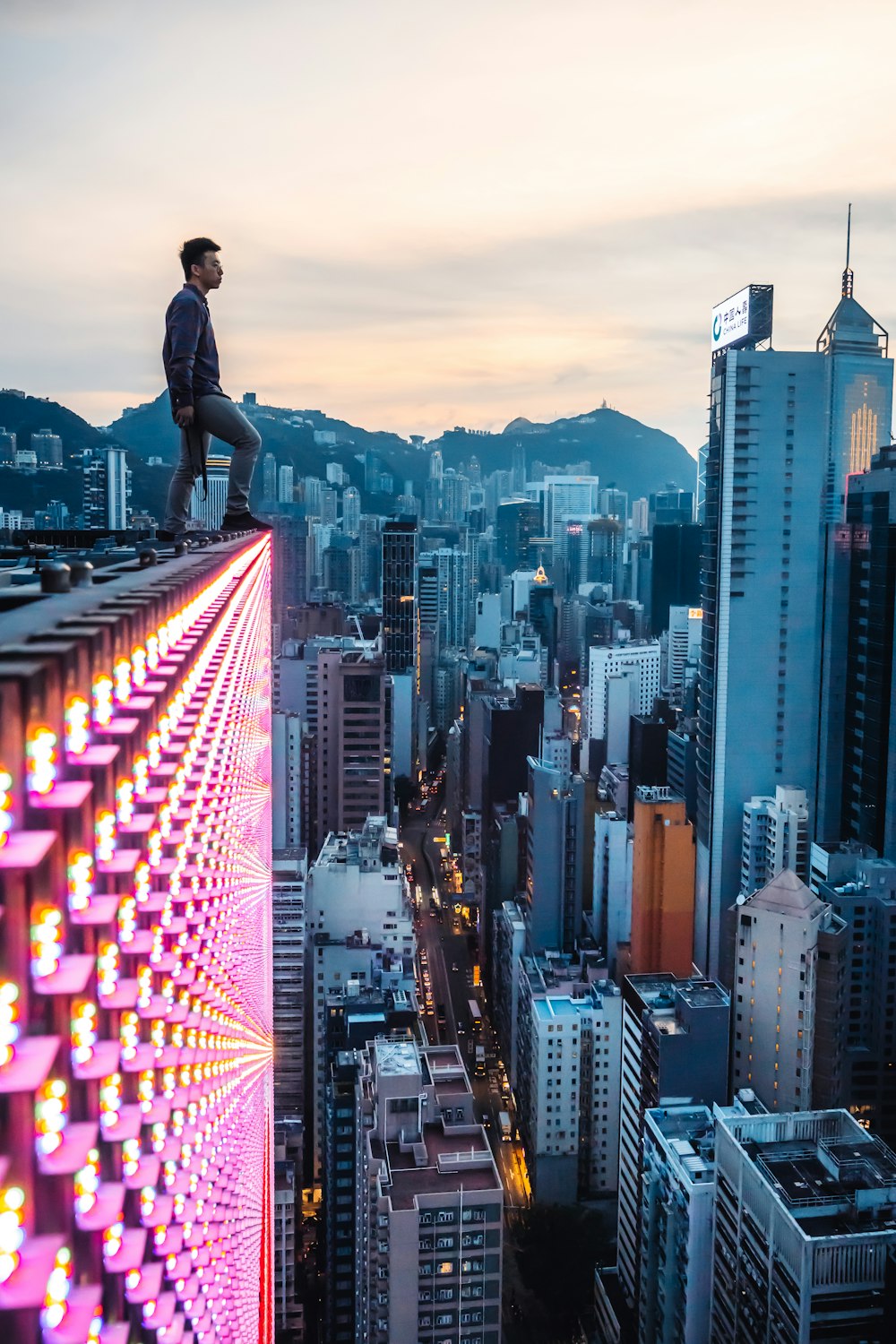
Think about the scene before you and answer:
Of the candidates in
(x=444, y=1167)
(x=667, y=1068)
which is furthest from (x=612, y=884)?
(x=444, y=1167)

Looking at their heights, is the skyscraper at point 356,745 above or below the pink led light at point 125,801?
below

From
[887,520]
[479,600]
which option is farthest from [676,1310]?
[479,600]

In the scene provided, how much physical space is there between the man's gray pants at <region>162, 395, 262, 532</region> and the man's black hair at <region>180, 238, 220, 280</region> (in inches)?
A: 13.8

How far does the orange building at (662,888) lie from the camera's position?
39.8 feet

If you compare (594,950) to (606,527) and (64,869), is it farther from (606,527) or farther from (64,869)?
(606,527)

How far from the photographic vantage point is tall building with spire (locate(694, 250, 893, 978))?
12219mm

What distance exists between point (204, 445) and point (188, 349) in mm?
376

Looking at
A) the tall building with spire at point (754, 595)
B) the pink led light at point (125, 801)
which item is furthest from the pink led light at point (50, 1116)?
the tall building with spire at point (754, 595)

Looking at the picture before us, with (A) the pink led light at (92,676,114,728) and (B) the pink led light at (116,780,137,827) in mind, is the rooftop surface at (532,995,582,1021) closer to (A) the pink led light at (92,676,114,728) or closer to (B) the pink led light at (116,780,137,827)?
(B) the pink led light at (116,780,137,827)

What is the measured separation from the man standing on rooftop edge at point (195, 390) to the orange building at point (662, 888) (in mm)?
9510

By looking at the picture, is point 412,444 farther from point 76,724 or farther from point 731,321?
point 76,724

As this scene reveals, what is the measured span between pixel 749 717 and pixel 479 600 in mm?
21589

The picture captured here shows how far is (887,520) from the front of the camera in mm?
13016

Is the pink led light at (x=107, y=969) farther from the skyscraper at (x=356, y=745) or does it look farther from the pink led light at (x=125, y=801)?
the skyscraper at (x=356, y=745)
